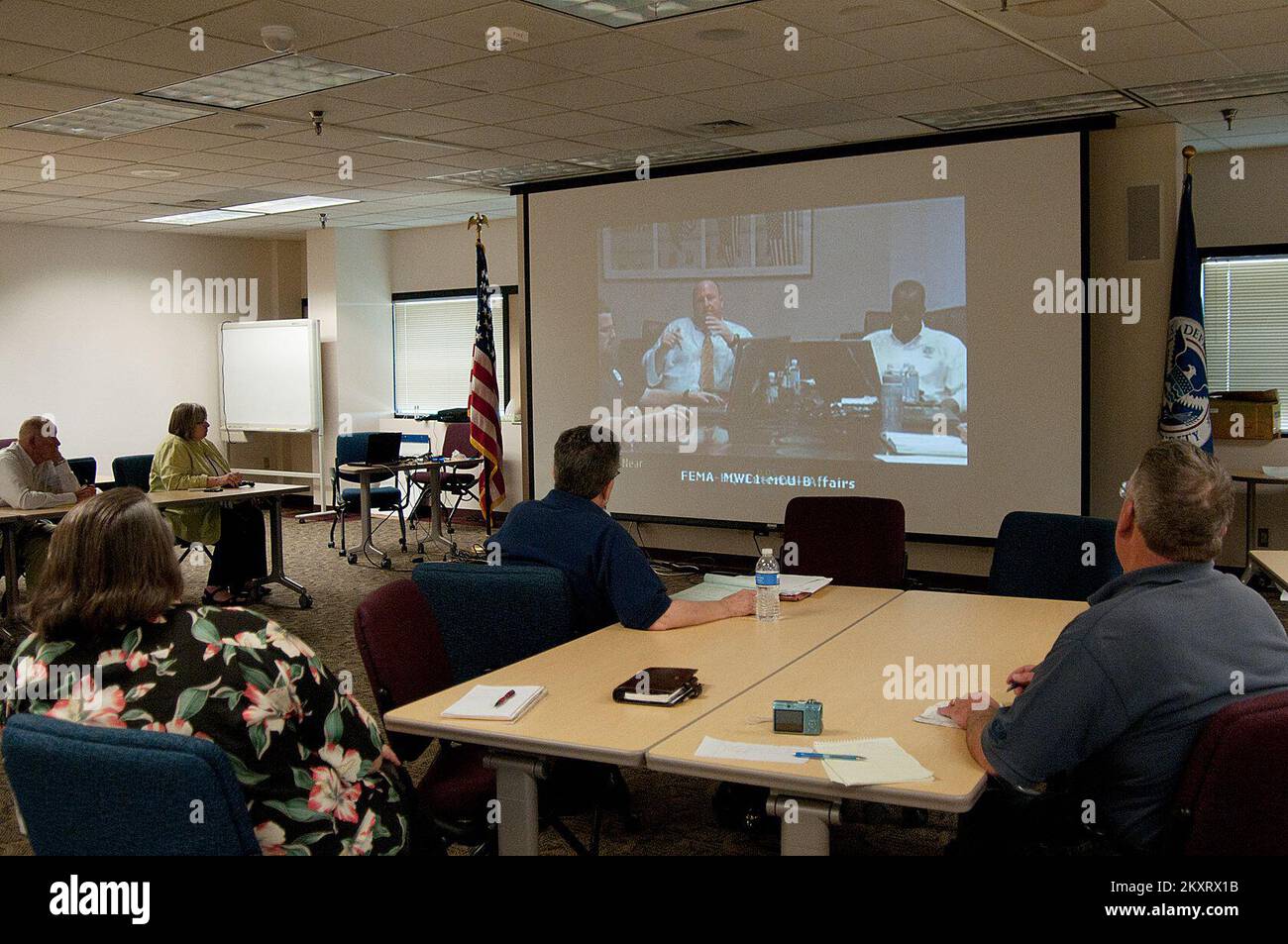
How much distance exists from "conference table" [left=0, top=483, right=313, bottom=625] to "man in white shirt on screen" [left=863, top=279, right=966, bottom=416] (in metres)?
4.00

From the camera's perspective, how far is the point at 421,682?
9.94ft

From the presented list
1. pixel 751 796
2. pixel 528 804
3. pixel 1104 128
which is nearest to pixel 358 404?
pixel 1104 128

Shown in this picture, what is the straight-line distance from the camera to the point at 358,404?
1170 cm

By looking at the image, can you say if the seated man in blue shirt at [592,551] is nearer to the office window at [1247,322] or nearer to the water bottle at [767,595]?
the water bottle at [767,595]

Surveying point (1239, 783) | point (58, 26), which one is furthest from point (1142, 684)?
point (58, 26)

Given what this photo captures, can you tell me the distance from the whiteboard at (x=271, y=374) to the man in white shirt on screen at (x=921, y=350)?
20.1 ft

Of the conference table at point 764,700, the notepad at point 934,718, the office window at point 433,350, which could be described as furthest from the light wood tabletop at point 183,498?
the notepad at point 934,718

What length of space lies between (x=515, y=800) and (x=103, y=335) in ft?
33.5

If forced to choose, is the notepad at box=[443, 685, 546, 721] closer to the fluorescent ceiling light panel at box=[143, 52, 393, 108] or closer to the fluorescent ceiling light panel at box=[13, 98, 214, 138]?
the fluorescent ceiling light panel at box=[143, 52, 393, 108]

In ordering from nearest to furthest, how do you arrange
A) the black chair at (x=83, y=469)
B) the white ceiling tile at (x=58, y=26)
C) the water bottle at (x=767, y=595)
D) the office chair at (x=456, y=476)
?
the water bottle at (x=767, y=595), the white ceiling tile at (x=58, y=26), the black chair at (x=83, y=469), the office chair at (x=456, y=476)

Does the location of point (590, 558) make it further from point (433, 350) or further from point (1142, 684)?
point (433, 350)

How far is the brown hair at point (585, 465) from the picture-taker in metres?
3.51
